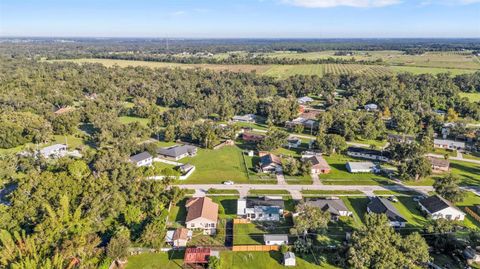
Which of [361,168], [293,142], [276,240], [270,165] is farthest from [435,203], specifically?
[293,142]

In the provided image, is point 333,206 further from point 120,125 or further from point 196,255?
point 120,125

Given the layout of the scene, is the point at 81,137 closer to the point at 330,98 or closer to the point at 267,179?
the point at 267,179

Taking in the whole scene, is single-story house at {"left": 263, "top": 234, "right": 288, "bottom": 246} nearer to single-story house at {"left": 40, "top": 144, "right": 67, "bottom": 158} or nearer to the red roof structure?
the red roof structure

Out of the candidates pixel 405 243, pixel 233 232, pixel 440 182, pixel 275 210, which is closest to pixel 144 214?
pixel 233 232

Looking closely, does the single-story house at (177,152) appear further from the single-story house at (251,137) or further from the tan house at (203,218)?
the tan house at (203,218)

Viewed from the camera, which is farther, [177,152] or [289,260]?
[177,152]

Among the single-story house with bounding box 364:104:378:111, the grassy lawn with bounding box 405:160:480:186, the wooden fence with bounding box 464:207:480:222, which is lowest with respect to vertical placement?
the wooden fence with bounding box 464:207:480:222

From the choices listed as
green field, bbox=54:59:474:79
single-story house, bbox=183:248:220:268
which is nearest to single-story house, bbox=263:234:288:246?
single-story house, bbox=183:248:220:268
